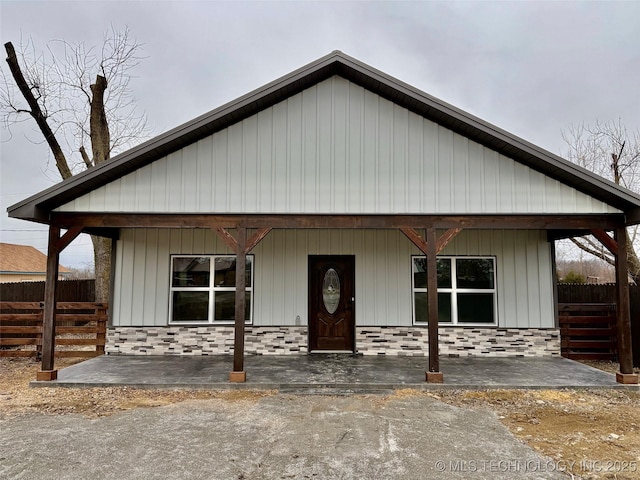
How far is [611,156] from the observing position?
1323 centimetres

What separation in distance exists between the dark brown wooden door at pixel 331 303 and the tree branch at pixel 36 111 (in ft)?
31.1

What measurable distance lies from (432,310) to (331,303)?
2475mm

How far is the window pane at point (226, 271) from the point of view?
26.7 ft

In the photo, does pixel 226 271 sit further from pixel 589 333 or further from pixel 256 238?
pixel 589 333

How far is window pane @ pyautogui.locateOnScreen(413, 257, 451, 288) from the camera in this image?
805cm

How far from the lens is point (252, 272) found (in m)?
8.11

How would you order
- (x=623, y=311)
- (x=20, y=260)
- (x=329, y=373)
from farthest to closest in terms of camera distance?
(x=20, y=260)
(x=329, y=373)
(x=623, y=311)

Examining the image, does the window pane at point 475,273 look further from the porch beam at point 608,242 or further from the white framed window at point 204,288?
the white framed window at point 204,288

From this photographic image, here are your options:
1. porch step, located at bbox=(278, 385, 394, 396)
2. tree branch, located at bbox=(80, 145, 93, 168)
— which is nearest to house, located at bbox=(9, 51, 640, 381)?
porch step, located at bbox=(278, 385, 394, 396)

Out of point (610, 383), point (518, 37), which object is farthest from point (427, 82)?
point (610, 383)

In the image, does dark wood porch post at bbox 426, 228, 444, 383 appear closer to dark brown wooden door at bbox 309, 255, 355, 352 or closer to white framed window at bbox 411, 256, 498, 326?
white framed window at bbox 411, 256, 498, 326

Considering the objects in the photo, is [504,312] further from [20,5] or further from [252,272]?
[20,5]

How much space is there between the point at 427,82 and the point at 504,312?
22.8 m

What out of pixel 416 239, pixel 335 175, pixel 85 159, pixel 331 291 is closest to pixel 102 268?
pixel 85 159
